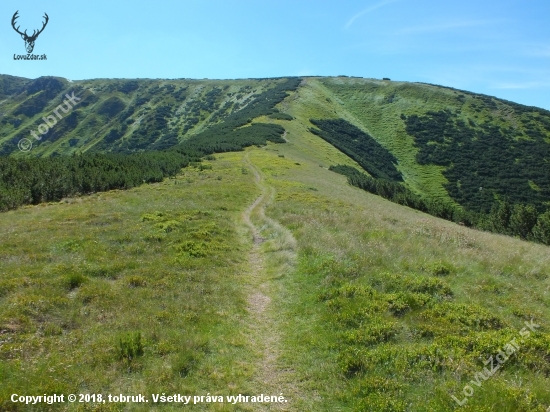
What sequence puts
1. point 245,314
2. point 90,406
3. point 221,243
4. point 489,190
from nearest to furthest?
point 90,406 → point 245,314 → point 221,243 → point 489,190

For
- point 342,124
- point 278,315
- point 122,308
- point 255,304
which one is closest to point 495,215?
point 255,304

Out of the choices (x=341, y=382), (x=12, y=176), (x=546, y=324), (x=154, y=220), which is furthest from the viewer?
(x=12, y=176)

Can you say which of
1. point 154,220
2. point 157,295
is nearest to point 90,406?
point 157,295

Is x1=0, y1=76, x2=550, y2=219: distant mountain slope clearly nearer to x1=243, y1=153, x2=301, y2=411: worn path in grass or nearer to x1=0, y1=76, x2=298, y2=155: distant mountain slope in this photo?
x1=0, y1=76, x2=298, y2=155: distant mountain slope

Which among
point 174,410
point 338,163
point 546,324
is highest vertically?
point 338,163

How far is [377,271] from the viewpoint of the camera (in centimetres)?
1232

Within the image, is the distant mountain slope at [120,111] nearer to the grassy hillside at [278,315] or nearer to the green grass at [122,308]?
the green grass at [122,308]

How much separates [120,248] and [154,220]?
523 cm

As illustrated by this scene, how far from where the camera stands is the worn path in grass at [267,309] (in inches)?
294

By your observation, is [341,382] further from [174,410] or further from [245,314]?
[245,314]

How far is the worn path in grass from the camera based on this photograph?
7463 millimetres

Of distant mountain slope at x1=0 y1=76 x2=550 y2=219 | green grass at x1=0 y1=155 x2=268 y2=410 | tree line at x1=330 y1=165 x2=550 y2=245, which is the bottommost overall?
green grass at x1=0 y1=155 x2=268 y2=410

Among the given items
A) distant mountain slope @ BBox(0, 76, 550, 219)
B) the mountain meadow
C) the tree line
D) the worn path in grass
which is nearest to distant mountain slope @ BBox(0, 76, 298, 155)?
distant mountain slope @ BBox(0, 76, 550, 219)

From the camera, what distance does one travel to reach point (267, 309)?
1116cm
